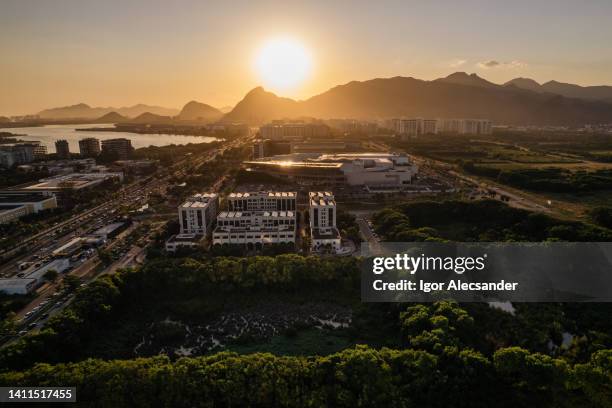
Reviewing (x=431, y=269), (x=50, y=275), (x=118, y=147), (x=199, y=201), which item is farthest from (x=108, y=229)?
(x=118, y=147)

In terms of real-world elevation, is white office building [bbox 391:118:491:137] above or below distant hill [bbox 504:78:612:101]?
below

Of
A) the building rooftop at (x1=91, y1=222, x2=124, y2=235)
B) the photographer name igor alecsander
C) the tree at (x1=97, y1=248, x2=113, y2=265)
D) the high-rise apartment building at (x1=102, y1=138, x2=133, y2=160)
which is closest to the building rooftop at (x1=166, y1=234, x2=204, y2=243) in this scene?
the tree at (x1=97, y1=248, x2=113, y2=265)

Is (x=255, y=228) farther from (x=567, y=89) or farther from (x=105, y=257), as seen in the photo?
(x=567, y=89)

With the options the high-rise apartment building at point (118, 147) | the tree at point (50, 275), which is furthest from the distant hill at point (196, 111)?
the tree at point (50, 275)

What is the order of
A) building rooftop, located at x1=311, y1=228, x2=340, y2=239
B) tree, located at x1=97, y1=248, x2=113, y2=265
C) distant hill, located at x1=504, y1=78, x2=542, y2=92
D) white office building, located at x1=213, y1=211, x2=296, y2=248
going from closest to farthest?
tree, located at x1=97, y1=248, x2=113, y2=265 → building rooftop, located at x1=311, y1=228, x2=340, y2=239 → white office building, located at x1=213, y1=211, x2=296, y2=248 → distant hill, located at x1=504, y1=78, x2=542, y2=92

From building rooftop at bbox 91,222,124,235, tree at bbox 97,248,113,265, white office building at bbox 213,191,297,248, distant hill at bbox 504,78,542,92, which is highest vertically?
distant hill at bbox 504,78,542,92

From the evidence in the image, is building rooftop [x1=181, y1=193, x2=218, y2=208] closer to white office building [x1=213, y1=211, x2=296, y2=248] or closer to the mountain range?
white office building [x1=213, y1=211, x2=296, y2=248]

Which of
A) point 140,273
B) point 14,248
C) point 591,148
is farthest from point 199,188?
point 591,148

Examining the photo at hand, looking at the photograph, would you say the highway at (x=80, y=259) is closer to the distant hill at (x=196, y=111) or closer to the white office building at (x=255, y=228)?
the white office building at (x=255, y=228)
